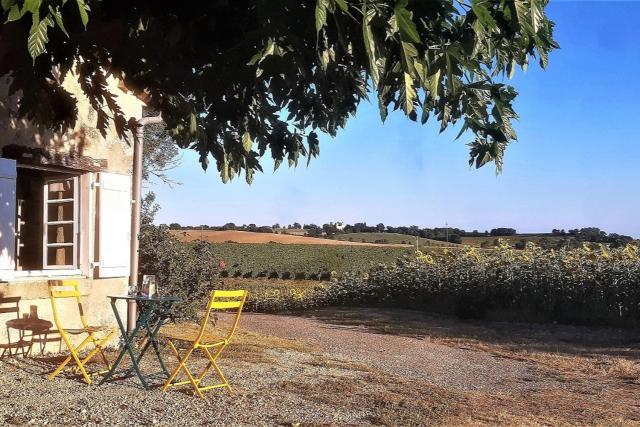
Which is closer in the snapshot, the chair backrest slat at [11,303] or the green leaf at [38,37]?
the green leaf at [38,37]

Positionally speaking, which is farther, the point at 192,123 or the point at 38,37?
the point at 192,123

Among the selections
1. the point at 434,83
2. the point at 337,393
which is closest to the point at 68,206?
the point at 337,393

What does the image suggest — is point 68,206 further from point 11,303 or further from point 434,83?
point 434,83

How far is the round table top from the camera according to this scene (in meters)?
6.96

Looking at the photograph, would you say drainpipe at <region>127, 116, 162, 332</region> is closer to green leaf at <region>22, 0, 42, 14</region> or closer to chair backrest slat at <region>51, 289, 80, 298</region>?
chair backrest slat at <region>51, 289, 80, 298</region>

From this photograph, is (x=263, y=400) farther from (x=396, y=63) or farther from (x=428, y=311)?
(x=428, y=311)

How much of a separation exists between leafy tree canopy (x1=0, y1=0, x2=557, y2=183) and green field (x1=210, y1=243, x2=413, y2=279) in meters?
17.1

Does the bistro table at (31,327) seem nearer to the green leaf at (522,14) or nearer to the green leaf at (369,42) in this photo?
the green leaf at (369,42)

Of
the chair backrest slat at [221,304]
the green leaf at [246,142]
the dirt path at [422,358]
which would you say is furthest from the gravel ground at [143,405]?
the green leaf at [246,142]

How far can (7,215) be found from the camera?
6945 mm

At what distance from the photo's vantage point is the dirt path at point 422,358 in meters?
7.52

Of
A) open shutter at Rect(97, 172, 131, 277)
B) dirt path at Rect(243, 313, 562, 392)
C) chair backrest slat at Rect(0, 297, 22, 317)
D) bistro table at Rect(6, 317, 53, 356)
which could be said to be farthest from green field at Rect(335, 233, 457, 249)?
chair backrest slat at Rect(0, 297, 22, 317)

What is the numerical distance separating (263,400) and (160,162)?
35.5ft

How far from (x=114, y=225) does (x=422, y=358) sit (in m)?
3.89
